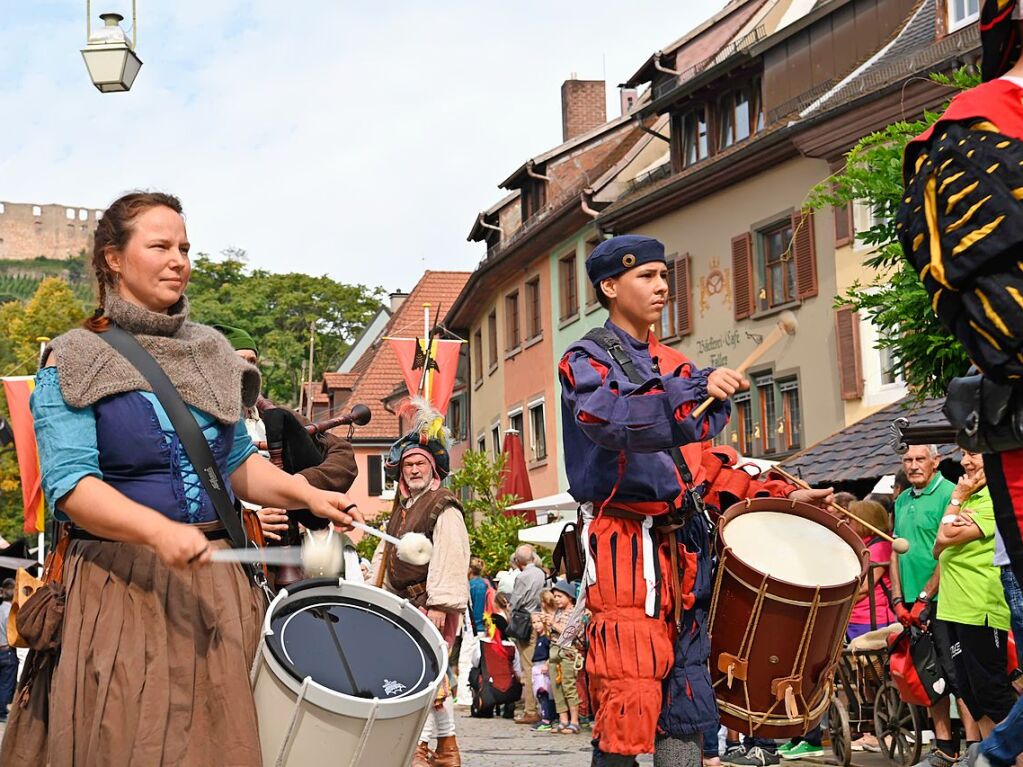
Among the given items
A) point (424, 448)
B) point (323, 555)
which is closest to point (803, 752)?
point (424, 448)

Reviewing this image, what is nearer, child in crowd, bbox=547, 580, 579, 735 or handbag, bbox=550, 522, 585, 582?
handbag, bbox=550, 522, 585, 582

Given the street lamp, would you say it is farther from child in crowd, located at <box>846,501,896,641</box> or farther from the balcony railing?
the balcony railing

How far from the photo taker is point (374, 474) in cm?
6731

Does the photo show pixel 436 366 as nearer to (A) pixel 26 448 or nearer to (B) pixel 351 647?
(A) pixel 26 448

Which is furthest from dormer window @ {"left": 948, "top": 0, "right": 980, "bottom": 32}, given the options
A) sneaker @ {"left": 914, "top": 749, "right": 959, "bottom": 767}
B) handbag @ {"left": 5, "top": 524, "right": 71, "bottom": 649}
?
handbag @ {"left": 5, "top": 524, "right": 71, "bottom": 649}

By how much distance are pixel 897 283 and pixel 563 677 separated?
651 cm

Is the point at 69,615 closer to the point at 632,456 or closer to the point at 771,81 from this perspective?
the point at 632,456

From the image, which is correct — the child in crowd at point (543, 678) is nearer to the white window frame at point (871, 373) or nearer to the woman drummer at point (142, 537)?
the white window frame at point (871, 373)

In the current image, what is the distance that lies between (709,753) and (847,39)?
23814 millimetres

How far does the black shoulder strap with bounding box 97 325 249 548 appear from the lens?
4.31m

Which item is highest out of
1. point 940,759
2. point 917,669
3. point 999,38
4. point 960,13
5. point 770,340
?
point 960,13

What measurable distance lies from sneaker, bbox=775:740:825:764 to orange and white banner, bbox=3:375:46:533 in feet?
26.9

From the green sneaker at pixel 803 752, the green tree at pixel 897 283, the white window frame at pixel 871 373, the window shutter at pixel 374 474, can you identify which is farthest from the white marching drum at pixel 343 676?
the window shutter at pixel 374 474

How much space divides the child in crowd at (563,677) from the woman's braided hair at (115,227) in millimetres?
11017
